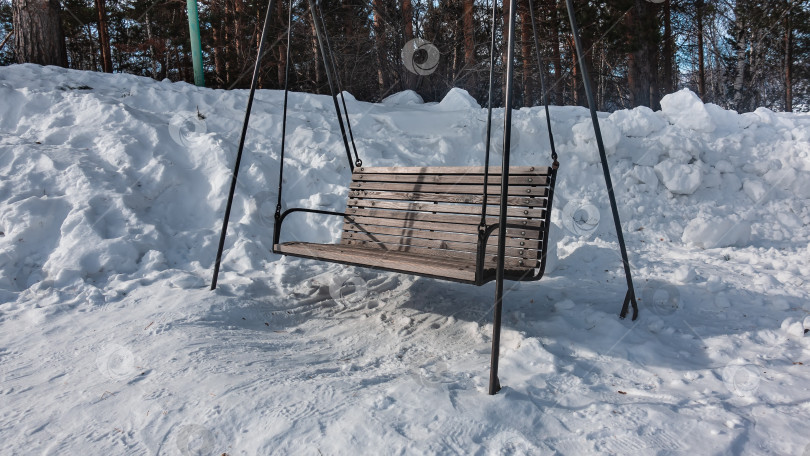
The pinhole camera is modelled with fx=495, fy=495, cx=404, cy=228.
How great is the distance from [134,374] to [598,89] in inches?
727

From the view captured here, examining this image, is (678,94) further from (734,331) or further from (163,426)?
(163,426)

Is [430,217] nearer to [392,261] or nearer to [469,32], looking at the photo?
[392,261]

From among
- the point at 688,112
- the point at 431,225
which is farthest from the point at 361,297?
the point at 688,112

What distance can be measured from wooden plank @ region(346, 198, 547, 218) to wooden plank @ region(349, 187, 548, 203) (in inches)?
1.2

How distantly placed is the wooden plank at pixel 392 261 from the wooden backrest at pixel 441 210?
355mm

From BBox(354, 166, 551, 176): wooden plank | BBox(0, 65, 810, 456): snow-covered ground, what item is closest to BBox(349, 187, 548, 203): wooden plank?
BBox(354, 166, 551, 176): wooden plank

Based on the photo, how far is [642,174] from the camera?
538cm

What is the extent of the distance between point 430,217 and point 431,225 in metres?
0.06

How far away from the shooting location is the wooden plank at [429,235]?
289 centimetres

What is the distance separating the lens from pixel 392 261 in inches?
105

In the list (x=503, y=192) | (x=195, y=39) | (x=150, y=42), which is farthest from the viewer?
(x=150, y=42)

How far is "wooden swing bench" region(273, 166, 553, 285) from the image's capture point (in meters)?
2.64

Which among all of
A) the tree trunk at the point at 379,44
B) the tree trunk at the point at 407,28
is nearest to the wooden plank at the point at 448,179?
the tree trunk at the point at 407,28

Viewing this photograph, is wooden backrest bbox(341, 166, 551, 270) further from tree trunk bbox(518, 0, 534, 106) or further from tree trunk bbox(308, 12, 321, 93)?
tree trunk bbox(518, 0, 534, 106)
